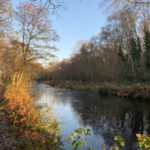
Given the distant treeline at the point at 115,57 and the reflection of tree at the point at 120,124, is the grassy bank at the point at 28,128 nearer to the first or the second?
the reflection of tree at the point at 120,124

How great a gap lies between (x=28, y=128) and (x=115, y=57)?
30.1m

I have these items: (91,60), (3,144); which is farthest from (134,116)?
(91,60)

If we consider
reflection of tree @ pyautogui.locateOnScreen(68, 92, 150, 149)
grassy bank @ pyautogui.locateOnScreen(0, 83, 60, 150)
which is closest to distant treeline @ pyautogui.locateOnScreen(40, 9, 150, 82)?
reflection of tree @ pyautogui.locateOnScreen(68, 92, 150, 149)

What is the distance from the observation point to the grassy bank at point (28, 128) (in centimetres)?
478

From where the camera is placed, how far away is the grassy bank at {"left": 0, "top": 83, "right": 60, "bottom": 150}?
4.78 metres

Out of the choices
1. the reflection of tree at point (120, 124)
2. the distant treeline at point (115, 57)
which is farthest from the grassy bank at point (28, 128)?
the distant treeline at point (115, 57)

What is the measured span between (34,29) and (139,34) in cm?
2009

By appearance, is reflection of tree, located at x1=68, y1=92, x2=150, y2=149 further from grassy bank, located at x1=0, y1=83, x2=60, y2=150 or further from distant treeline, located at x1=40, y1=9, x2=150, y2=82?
distant treeline, located at x1=40, y1=9, x2=150, y2=82

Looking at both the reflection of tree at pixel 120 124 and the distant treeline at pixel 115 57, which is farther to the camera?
the distant treeline at pixel 115 57

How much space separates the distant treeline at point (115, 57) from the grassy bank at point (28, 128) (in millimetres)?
10631

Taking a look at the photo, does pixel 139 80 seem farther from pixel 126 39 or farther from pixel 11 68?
pixel 11 68

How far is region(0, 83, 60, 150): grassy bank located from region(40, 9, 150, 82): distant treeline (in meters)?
10.6

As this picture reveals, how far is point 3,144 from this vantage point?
4.78 m

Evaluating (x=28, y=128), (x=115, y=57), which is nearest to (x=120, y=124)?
(x=28, y=128)
